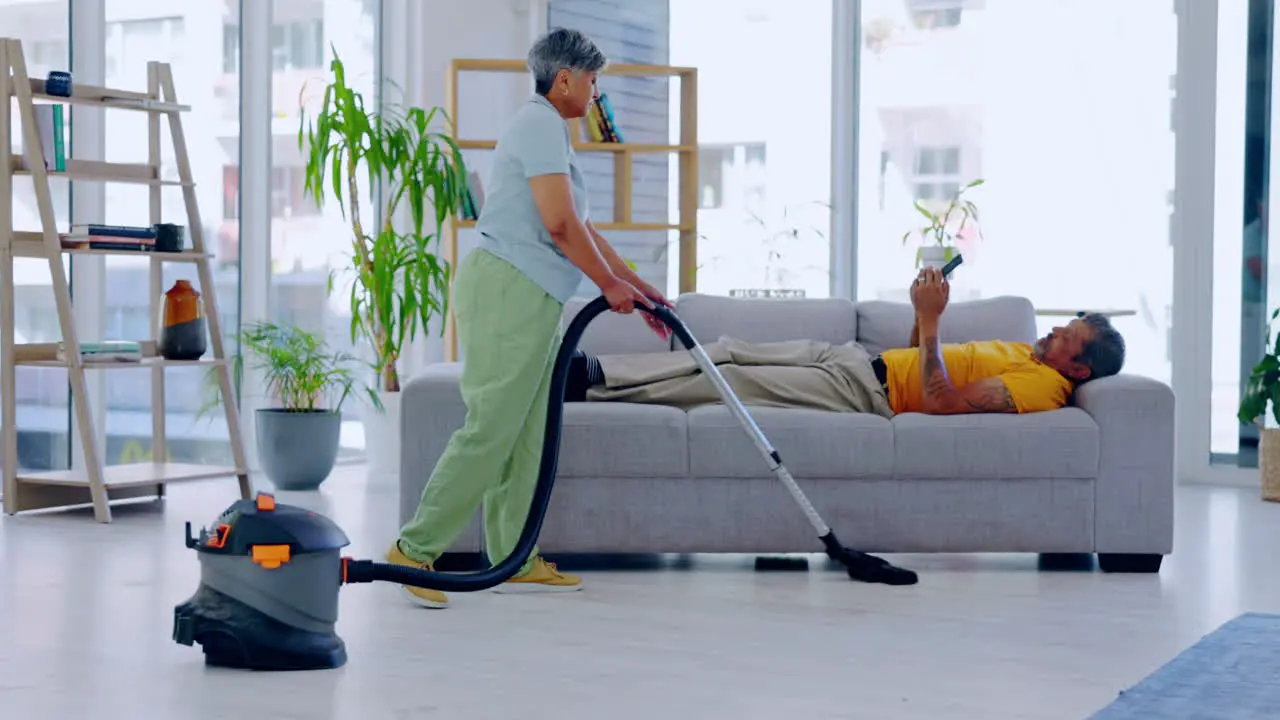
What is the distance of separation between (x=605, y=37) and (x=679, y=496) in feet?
12.5

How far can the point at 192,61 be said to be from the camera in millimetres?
6074

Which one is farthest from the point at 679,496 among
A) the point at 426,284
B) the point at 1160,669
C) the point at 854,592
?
the point at 426,284

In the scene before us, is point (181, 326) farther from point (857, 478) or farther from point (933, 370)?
point (933, 370)

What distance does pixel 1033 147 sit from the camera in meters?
6.70

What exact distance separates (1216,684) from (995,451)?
52.5 inches

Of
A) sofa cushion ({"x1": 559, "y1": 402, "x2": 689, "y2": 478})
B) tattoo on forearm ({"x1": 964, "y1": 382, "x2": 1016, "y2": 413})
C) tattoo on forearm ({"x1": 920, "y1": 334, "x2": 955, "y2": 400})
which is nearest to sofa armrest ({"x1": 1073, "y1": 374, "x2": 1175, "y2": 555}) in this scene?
tattoo on forearm ({"x1": 964, "y1": 382, "x2": 1016, "y2": 413})

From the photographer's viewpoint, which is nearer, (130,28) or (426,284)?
(130,28)

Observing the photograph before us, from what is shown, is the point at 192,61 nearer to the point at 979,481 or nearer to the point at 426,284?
the point at 426,284

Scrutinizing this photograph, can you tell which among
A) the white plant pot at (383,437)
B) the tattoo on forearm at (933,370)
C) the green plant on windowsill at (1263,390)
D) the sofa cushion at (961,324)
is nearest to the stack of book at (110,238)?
the white plant pot at (383,437)

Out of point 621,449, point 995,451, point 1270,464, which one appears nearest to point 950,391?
point 995,451

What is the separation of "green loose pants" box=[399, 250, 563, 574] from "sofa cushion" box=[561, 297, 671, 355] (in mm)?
988

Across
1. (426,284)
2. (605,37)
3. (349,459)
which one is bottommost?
(349,459)

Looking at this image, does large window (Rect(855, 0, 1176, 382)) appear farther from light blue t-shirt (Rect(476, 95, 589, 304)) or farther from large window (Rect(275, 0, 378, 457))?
light blue t-shirt (Rect(476, 95, 589, 304))

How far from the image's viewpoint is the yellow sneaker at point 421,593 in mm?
3418
